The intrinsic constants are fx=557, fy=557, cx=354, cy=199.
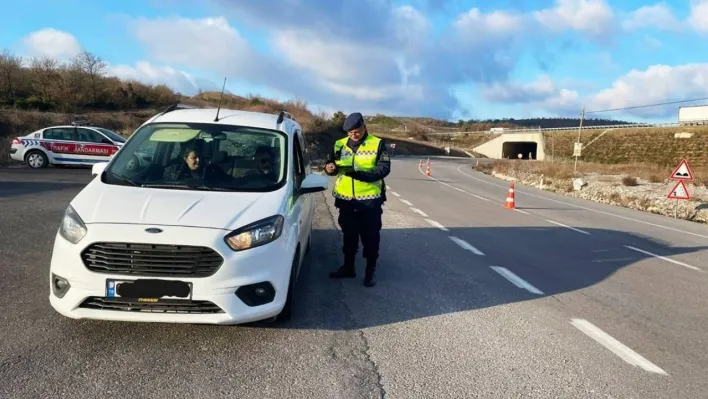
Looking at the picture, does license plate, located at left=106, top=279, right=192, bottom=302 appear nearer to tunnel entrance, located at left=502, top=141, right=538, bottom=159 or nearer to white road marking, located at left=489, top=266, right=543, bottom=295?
white road marking, located at left=489, top=266, right=543, bottom=295

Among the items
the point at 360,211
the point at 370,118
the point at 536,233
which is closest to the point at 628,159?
the point at 536,233

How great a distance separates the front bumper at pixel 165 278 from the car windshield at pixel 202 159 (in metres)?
1.01

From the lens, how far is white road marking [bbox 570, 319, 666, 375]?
4.39 metres

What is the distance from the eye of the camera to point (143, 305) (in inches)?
161

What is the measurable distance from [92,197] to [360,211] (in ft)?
9.07

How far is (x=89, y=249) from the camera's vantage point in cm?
407

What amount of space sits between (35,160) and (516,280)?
19291 mm

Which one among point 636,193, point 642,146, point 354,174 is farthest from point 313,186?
point 642,146

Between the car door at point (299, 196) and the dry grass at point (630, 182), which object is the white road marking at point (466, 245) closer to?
the car door at point (299, 196)

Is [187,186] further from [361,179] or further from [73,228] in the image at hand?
[361,179]

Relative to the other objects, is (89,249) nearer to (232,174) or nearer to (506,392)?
(232,174)

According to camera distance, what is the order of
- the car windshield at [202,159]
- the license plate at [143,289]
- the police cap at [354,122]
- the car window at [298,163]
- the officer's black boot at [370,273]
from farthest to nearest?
the officer's black boot at [370,273]
the police cap at [354,122]
the car window at [298,163]
the car windshield at [202,159]
the license plate at [143,289]

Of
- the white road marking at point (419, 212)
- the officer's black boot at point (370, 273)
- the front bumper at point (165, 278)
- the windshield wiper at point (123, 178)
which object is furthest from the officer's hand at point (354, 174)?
the white road marking at point (419, 212)

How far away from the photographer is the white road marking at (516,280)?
261 inches
